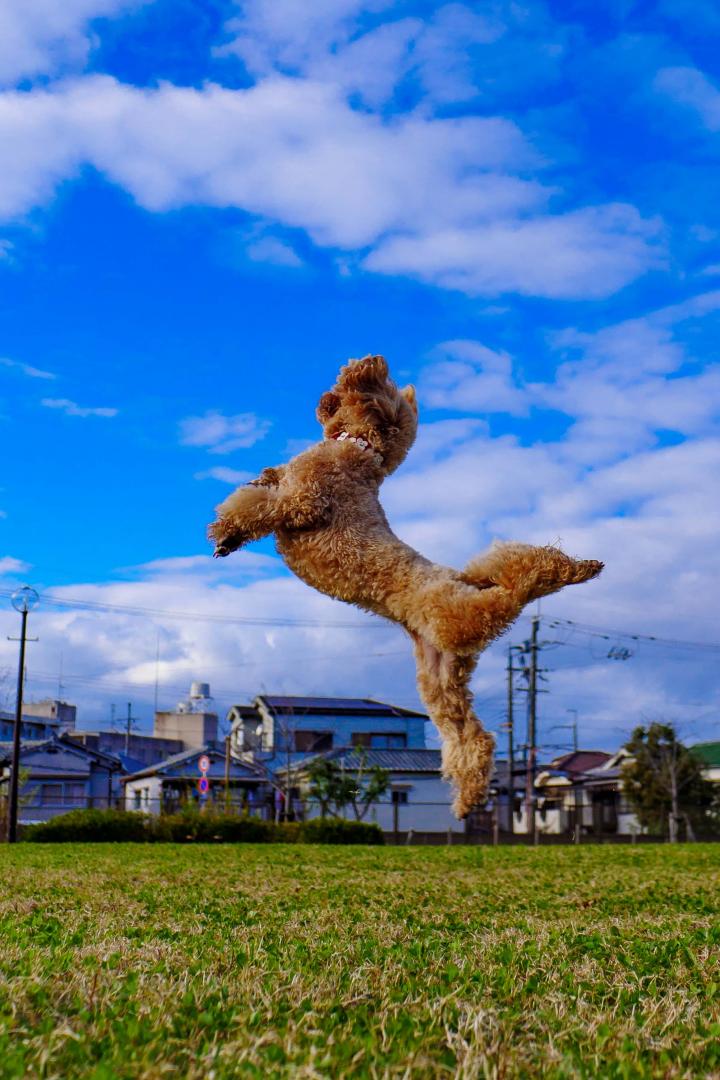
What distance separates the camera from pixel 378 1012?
10.4 ft

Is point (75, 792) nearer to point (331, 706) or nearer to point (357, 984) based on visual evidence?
point (331, 706)

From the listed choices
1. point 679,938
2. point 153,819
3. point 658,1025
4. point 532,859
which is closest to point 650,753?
point 153,819

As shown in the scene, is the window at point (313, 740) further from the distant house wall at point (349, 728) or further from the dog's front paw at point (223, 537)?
the dog's front paw at point (223, 537)

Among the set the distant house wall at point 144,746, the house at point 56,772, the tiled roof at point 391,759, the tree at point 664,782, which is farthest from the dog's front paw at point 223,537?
the distant house wall at point 144,746

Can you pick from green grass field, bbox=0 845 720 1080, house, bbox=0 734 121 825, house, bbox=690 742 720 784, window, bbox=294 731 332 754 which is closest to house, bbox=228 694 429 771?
window, bbox=294 731 332 754

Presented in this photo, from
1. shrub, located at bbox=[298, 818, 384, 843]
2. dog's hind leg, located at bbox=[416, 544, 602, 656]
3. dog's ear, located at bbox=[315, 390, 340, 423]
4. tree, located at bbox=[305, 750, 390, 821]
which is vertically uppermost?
dog's ear, located at bbox=[315, 390, 340, 423]

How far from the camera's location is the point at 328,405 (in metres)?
3.98

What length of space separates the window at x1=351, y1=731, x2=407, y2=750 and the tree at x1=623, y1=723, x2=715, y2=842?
12.3m

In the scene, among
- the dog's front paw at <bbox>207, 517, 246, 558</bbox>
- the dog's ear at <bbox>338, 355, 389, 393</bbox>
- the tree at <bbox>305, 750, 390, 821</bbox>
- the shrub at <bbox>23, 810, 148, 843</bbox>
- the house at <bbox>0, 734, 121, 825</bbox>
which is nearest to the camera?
the dog's front paw at <bbox>207, 517, 246, 558</bbox>

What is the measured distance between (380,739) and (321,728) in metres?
2.88

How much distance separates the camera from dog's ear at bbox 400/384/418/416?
4008mm

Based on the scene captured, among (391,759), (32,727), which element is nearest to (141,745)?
(32,727)

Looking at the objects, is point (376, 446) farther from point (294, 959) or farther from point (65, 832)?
point (65, 832)

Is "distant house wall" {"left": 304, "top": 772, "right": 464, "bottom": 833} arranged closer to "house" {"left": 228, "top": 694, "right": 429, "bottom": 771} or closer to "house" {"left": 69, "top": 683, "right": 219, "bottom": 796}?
"house" {"left": 228, "top": 694, "right": 429, "bottom": 771}
